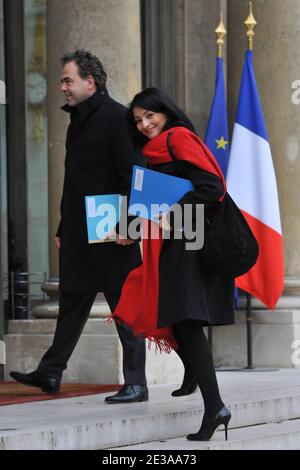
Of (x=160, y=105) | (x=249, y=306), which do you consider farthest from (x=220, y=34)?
(x=160, y=105)

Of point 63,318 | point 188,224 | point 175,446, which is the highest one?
point 188,224

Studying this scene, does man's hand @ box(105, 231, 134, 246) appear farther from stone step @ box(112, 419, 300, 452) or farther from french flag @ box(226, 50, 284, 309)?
french flag @ box(226, 50, 284, 309)

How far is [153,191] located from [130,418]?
1.18m

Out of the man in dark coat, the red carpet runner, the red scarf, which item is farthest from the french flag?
the red scarf

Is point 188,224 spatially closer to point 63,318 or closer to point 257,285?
point 63,318

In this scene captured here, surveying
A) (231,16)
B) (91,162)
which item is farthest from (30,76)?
(91,162)

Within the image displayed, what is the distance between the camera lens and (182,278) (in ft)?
20.2

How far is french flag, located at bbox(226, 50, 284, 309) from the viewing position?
384 inches

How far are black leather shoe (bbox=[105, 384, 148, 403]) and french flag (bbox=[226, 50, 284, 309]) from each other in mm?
2583

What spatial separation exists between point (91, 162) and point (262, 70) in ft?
11.5

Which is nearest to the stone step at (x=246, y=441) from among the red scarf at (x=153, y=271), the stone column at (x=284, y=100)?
the red scarf at (x=153, y=271)

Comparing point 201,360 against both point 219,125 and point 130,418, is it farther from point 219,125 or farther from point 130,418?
point 219,125

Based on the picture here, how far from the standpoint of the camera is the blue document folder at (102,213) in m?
7.03

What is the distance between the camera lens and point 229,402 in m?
7.28
